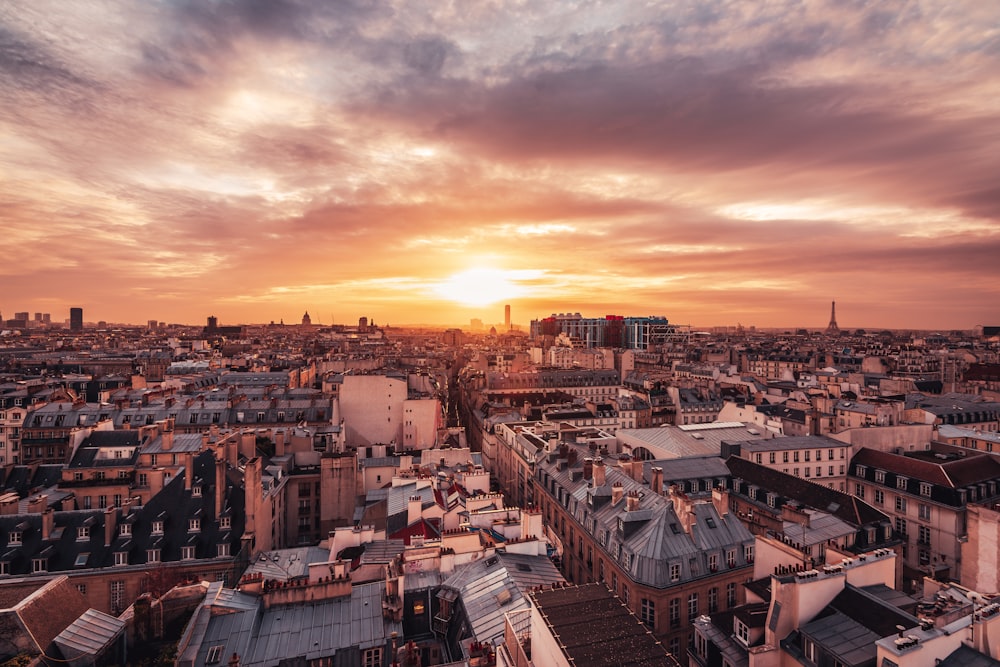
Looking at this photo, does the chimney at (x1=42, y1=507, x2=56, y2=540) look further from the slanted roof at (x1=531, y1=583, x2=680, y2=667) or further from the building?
the slanted roof at (x1=531, y1=583, x2=680, y2=667)

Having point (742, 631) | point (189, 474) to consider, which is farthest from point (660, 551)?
point (189, 474)

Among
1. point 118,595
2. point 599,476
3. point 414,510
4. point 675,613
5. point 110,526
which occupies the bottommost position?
point 118,595

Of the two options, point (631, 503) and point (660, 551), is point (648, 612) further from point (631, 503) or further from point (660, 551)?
point (631, 503)

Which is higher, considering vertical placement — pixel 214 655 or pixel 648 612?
pixel 214 655

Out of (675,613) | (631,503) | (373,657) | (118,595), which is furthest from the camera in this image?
(118,595)

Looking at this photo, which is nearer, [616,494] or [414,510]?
[414,510]

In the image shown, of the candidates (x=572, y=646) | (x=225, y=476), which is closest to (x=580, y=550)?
(x=572, y=646)

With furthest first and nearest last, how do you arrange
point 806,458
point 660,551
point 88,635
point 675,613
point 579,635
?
point 806,458 → point 660,551 → point 675,613 → point 88,635 → point 579,635
